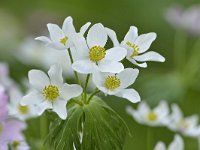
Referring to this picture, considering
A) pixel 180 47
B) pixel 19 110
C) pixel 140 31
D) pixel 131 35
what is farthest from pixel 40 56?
pixel 131 35

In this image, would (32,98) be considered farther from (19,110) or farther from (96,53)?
(19,110)

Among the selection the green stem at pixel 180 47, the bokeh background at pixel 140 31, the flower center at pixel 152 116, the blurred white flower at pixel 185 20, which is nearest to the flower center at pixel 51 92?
the flower center at pixel 152 116

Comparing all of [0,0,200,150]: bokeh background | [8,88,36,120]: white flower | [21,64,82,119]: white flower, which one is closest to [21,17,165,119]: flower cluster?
[21,64,82,119]: white flower

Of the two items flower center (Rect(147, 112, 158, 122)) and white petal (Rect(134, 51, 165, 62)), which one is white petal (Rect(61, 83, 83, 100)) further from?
flower center (Rect(147, 112, 158, 122))

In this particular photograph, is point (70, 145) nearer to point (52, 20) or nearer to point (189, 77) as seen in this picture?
point (189, 77)

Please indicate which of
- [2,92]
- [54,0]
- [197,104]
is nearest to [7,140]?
[2,92]

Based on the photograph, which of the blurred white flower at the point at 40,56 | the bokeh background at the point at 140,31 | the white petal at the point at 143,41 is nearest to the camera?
the white petal at the point at 143,41

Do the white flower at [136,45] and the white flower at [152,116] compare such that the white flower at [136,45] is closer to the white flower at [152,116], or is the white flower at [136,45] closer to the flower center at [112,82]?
the flower center at [112,82]
